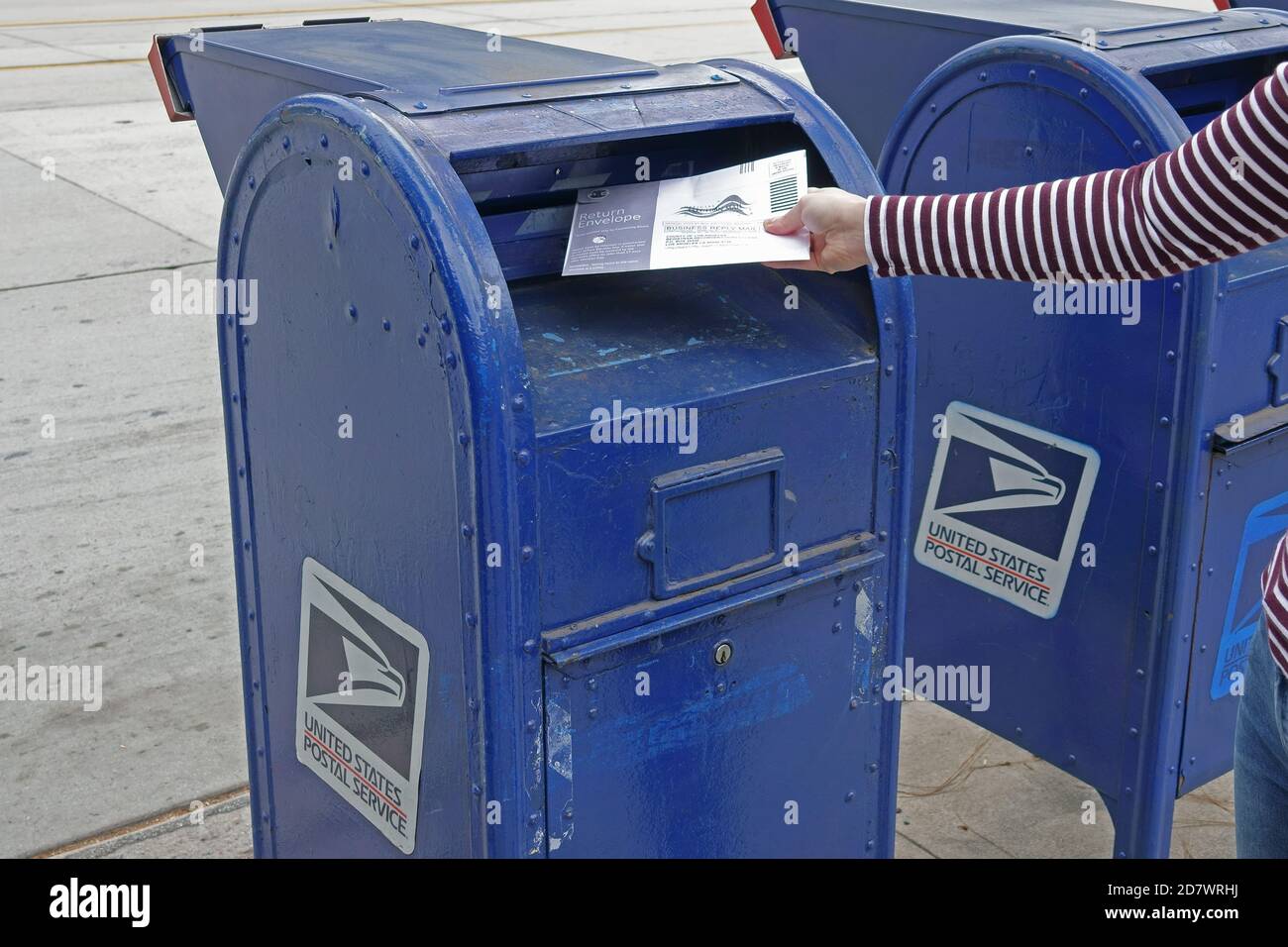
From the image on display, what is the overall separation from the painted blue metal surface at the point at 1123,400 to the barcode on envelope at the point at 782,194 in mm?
725

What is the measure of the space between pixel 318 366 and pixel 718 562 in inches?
24.9

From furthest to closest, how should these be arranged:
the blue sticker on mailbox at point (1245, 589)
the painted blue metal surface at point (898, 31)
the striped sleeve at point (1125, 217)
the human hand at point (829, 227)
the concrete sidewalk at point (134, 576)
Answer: the concrete sidewalk at point (134, 576) < the painted blue metal surface at point (898, 31) < the blue sticker on mailbox at point (1245, 589) < the human hand at point (829, 227) < the striped sleeve at point (1125, 217)

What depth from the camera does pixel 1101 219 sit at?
175cm

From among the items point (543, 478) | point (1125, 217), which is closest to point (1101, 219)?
point (1125, 217)

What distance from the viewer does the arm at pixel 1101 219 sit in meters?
1.54

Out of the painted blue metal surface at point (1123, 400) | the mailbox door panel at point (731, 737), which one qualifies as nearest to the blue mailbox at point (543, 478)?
the mailbox door panel at point (731, 737)

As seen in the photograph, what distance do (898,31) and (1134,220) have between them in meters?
1.58

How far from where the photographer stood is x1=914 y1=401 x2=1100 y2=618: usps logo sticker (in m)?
2.80

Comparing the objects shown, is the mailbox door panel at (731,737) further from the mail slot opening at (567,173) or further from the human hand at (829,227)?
the mail slot opening at (567,173)

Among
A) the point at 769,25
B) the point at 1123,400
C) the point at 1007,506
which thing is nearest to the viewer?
the point at 1123,400

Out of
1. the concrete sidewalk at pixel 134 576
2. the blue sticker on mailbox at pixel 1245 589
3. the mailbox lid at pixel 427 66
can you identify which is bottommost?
the concrete sidewalk at pixel 134 576

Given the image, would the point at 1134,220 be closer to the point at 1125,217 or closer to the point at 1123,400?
the point at 1125,217

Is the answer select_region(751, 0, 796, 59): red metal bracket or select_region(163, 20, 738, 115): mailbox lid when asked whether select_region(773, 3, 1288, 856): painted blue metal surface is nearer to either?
select_region(751, 0, 796, 59): red metal bracket
